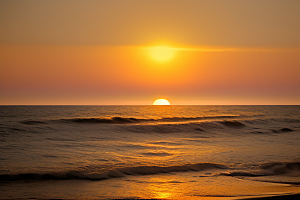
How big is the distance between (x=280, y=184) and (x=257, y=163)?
11.0 feet

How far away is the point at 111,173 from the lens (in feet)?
36.8

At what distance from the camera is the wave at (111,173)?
10.4 meters

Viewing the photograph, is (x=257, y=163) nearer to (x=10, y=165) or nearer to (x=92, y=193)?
(x=92, y=193)

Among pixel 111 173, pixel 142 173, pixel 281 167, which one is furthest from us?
pixel 281 167

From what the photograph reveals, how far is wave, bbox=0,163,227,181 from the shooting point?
410 inches

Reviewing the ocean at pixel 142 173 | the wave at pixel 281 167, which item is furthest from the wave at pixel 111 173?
the wave at pixel 281 167

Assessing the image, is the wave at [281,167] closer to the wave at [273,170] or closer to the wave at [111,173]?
the wave at [273,170]

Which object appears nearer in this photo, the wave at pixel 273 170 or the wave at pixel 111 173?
the wave at pixel 111 173


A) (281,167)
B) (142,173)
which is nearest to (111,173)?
(142,173)

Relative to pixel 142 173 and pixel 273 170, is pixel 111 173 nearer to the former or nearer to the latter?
pixel 142 173

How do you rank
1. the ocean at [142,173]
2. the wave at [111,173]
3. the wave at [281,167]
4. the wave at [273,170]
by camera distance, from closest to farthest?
the ocean at [142,173] < the wave at [111,173] < the wave at [273,170] < the wave at [281,167]

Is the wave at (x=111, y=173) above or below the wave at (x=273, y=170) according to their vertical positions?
below

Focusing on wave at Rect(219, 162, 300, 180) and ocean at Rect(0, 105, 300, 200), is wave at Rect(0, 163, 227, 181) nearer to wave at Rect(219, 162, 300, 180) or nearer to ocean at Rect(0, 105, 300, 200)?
ocean at Rect(0, 105, 300, 200)

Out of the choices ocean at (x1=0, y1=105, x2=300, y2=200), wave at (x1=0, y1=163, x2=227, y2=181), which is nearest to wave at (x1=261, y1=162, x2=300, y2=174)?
ocean at (x1=0, y1=105, x2=300, y2=200)
